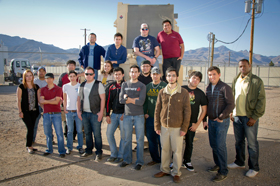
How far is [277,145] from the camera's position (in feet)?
17.6

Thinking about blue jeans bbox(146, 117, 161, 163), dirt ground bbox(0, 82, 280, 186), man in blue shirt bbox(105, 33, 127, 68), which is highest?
man in blue shirt bbox(105, 33, 127, 68)

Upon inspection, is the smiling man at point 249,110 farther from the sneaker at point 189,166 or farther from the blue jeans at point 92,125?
the blue jeans at point 92,125

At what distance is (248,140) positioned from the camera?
3725mm

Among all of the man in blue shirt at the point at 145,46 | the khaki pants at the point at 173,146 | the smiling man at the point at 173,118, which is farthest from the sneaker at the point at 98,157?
the man in blue shirt at the point at 145,46

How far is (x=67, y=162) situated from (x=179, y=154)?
2532 millimetres

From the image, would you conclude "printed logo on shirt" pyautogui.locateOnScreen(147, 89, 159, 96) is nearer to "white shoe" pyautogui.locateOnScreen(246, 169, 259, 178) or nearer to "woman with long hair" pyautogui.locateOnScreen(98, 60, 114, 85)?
"woman with long hair" pyautogui.locateOnScreen(98, 60, 114, 85)

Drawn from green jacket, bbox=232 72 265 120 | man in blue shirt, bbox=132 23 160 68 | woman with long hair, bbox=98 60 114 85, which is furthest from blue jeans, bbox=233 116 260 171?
woman with long hair, bbox=98 60 114 85

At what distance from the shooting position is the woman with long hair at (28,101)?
14.9 feet

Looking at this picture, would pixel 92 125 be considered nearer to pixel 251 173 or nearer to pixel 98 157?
pixel 98 157

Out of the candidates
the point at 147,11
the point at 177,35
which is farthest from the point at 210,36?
the point at 177,35

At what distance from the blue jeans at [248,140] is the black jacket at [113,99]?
2.43m

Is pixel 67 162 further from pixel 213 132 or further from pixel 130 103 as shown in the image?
pixel 213 132

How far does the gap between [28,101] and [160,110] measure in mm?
3216

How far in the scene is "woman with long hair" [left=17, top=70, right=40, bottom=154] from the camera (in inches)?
179
